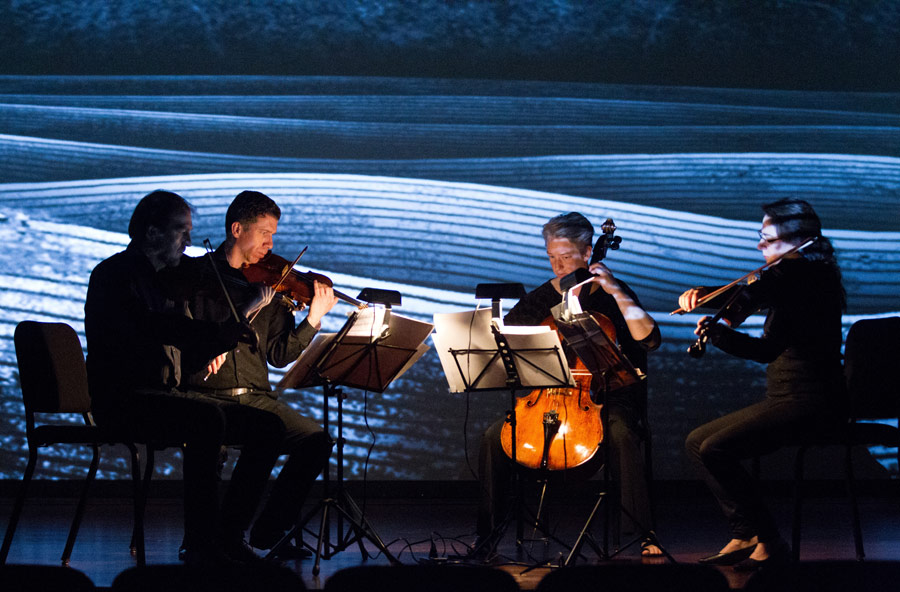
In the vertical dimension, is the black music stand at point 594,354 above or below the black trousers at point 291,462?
above

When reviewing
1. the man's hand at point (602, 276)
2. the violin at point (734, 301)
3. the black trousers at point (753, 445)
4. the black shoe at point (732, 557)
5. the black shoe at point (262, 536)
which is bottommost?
the black shoe at point (262, 536)

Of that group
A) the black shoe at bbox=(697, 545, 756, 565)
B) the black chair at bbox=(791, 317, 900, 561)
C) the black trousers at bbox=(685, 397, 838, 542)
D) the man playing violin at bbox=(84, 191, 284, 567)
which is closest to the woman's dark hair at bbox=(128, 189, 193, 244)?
the man playing violin at bbox=(84, 191, 284, 567)

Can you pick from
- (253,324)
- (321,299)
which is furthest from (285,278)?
(253,324)

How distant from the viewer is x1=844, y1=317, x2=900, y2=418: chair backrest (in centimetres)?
334

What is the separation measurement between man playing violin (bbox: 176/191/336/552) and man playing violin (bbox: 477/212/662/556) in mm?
647

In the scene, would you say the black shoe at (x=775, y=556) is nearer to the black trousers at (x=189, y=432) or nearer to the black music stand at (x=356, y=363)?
the black music stand at (x=356, y=363)

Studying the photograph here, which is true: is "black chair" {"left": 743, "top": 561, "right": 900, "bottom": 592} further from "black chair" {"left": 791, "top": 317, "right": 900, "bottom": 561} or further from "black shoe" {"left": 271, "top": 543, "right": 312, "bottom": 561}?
"black shoe" {"left": 271, "top": 543, "right": 312, "bottom": 561}

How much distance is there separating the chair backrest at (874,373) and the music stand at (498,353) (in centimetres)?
115

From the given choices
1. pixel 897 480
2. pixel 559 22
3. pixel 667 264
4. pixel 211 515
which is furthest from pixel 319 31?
pixel 897 480

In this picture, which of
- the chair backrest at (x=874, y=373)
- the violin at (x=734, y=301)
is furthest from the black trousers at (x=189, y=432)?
the chair backrest at (x=874, y=373)

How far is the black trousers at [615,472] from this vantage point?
3252 mm

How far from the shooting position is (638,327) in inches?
130

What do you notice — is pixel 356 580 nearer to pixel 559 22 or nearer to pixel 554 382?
pixel 554 382

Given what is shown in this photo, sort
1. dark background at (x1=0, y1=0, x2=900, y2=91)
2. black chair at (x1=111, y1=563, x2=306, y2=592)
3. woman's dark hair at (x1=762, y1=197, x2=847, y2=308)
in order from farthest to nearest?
dark background at (x1=0, y1=0, x2=900, y2=91) < woman's dark hair at (x1=762, y1=197, x2=847, y2=308) < black chair at (x1=111, y1=563, x2=306, y2=592)
